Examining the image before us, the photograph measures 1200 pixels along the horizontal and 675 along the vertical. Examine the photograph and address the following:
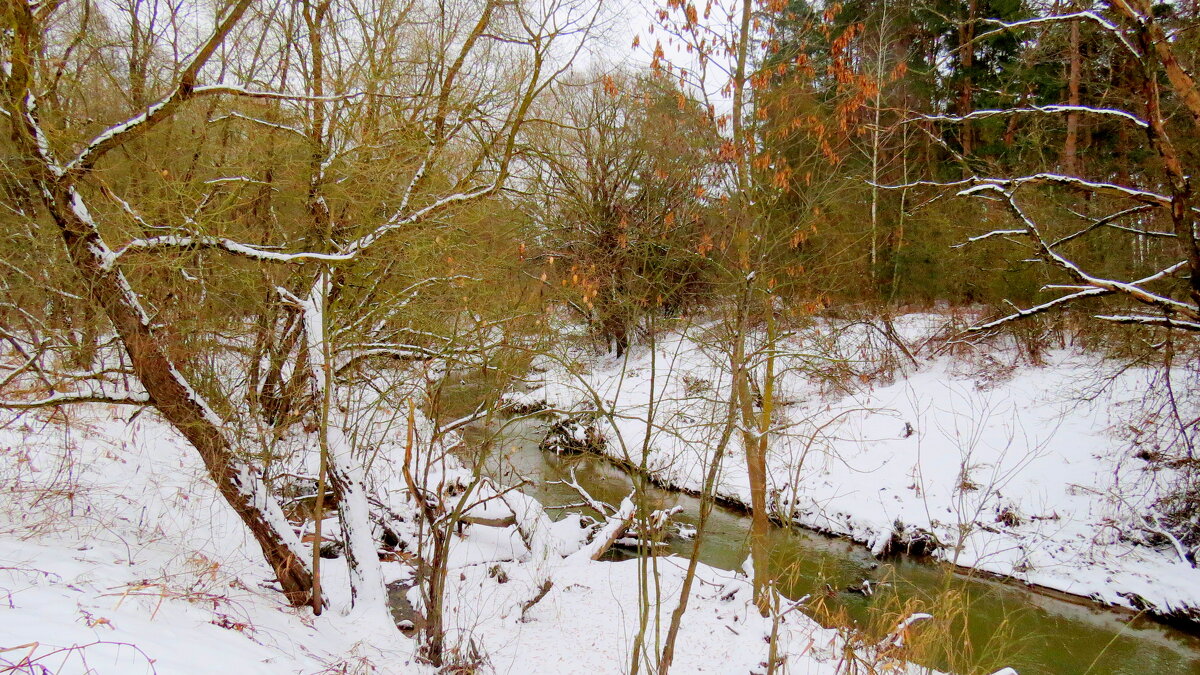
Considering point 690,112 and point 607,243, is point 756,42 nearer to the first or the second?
point 690,112

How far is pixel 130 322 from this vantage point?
216 inches

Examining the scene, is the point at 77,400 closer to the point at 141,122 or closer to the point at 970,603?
the point at 141,122

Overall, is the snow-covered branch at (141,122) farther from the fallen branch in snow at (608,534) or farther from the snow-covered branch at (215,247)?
the fallen branch in snow at (608,534)

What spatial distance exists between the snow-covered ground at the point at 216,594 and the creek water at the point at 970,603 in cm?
99

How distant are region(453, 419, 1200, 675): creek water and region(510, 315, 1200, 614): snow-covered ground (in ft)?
1.29

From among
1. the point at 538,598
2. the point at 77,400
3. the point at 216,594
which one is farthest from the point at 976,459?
the point at 77,400

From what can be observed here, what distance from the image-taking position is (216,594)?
211 inches

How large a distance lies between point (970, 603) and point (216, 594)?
699 cm

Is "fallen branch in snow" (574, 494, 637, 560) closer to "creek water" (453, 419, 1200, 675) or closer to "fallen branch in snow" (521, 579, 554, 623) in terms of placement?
"creek water" (453, 419, 1200, 675)

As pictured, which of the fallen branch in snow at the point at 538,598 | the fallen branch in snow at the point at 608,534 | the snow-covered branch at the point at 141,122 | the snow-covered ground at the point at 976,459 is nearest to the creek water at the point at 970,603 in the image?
the snow-covered ground at the point at 976,459

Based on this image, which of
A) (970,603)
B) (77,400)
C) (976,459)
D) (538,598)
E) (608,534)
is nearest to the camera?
(77,400)

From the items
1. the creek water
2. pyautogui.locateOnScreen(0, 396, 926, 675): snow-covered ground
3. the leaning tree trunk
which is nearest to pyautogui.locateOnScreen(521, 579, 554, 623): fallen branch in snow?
pyautogui.locateOnScreen(0, 396, 926, 675): snow-covered ground

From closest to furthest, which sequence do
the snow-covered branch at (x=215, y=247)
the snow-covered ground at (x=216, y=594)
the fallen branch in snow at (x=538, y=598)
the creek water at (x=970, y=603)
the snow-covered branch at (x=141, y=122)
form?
the snow-covered ground at (x=216, y=594)
the snow-covered branch at (x=141, y=122)
the snow-covered branch at (x=215, y=247)
the creek water at (x=970, y=603)
the fallen branch in snow at (x=538, y=598)

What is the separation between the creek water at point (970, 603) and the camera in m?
6.82
